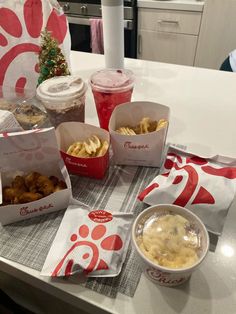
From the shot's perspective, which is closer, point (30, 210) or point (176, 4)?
point (30, 210)

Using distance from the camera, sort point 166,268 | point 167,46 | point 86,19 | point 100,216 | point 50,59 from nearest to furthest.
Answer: point 166,268, point 100,216, point 50,59, point 86,19, point 167,46

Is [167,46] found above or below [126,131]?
below

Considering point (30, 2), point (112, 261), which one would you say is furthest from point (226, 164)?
point (30, 2)

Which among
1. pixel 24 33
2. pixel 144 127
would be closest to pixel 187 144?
pixel 144 127

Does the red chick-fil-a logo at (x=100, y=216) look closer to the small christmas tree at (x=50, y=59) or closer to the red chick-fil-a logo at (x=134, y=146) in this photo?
the red chick-fil-a logo at (x=134, y=146)

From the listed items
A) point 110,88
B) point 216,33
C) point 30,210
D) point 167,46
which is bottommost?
point 167,46

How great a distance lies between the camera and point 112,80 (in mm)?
672

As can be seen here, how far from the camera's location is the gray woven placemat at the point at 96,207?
413mm

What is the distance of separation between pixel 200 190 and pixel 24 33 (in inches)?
26.5

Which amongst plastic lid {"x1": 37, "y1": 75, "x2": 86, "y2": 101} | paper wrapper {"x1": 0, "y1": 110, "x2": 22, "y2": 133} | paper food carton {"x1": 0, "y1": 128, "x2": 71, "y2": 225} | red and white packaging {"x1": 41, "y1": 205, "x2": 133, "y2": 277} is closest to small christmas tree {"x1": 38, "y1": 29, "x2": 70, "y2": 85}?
plastic lid {"x1": 37, "y1": 75, "x2": 86, "y2": 101}

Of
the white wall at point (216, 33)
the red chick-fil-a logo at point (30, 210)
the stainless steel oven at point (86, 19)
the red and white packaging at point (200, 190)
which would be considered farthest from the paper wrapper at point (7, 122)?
the white wall at point (216, 33)

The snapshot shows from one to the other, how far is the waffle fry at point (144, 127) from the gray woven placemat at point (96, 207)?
0.08 metres

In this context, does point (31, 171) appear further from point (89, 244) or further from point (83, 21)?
point (83, 21)

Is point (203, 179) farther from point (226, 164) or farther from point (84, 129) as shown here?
point (84, 129)
